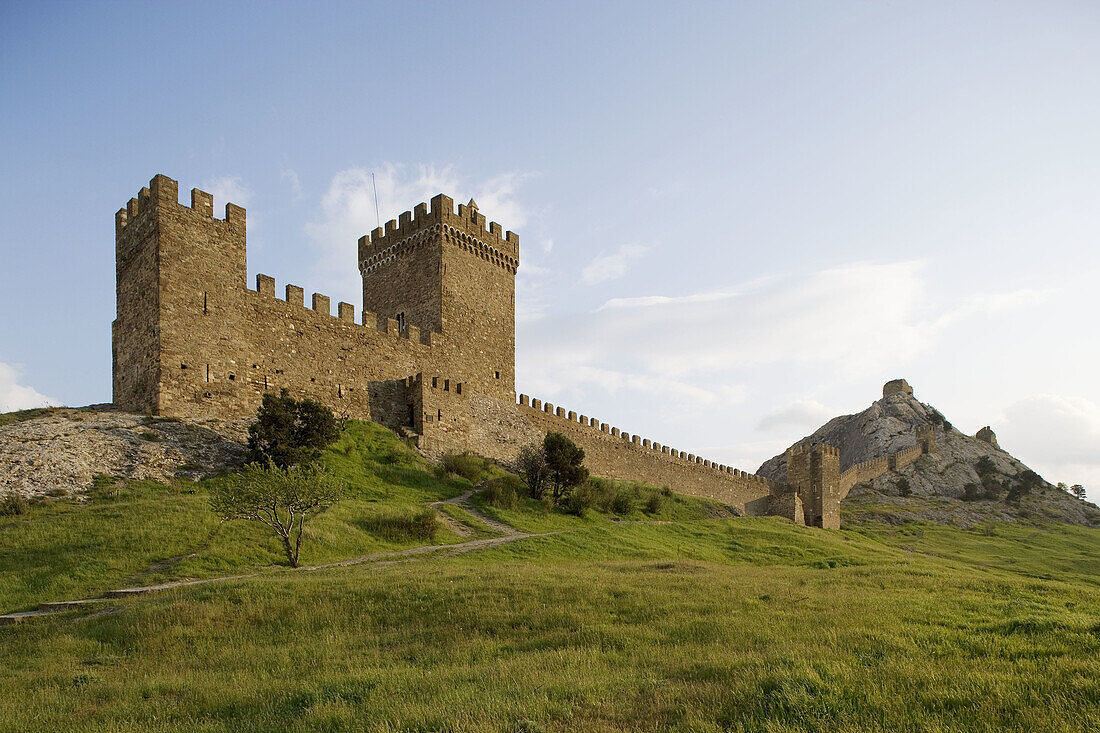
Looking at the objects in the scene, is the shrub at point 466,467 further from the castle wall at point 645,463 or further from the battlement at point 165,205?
the battlement at point 165,205

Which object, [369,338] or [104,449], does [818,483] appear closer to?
[369,338]

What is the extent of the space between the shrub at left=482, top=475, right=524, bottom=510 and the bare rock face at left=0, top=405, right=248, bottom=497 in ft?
30.0

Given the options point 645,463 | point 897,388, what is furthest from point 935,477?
point 645,463

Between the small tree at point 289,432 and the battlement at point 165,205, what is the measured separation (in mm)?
7833

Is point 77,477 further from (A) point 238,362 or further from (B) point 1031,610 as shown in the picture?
(B) point 1031,610

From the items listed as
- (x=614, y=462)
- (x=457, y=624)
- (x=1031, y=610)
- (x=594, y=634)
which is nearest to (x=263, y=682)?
(x=457, y=624)

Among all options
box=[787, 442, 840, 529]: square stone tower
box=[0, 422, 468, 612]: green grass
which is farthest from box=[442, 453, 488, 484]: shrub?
box=[787, 442, 840, 529]: square stone tower

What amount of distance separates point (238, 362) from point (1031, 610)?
26.4 meters

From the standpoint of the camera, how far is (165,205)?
1089 inches

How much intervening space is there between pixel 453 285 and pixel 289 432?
14.7 metres

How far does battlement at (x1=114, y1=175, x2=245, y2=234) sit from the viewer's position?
27719 millimetres

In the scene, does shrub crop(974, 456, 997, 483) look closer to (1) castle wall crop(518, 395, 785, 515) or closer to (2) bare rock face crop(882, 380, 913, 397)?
(2) bare rock face crop(882, 380, 913, 397)

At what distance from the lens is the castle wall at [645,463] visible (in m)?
41.8

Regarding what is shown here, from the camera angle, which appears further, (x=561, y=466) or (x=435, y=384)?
(x=435, y=384)
